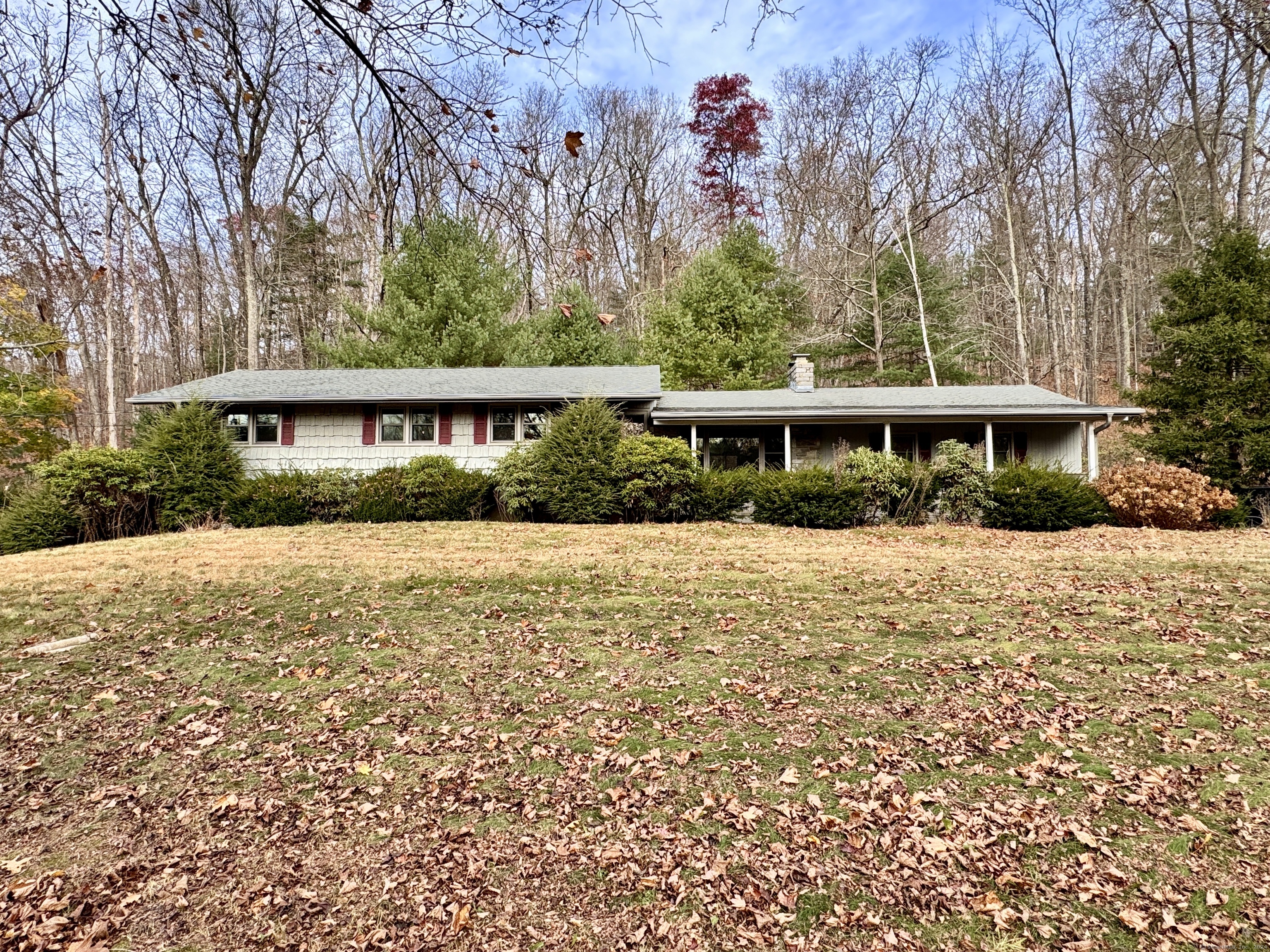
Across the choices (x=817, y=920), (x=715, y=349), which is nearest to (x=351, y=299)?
(x=715, y=349)

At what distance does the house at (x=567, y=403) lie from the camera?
14922 millimetres

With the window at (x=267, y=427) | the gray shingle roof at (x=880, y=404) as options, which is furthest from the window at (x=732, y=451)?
the window at (x=267, y=427)

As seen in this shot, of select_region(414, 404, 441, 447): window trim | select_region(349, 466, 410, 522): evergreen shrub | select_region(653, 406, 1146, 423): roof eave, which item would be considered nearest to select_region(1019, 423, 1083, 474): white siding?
select_region(653, 406, 1146, 423): roof eave

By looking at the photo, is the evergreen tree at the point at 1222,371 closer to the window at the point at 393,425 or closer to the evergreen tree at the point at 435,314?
the evergreen tree at the point at 435,314

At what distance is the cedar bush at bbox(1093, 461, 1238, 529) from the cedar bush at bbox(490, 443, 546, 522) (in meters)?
11.9

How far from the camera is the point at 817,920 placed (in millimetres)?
2611

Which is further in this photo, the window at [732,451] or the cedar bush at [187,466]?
the window at [732,451]

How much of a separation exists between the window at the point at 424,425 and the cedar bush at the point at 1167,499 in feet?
50.1

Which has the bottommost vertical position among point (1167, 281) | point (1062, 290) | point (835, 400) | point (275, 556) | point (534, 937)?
point (534, 937)

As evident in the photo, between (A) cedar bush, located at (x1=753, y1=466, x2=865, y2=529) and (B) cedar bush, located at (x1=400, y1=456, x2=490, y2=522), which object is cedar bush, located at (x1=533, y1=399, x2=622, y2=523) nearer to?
(B) cedar bush, located at (x1=400, y1=456, x2=490, y2=522)

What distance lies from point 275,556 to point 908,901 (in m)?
10.1

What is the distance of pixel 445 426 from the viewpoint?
51.1 ft

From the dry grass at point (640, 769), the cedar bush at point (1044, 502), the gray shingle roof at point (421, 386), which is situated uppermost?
the gray shingle roof at point (421, 386)

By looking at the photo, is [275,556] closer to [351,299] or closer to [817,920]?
[817,920]
